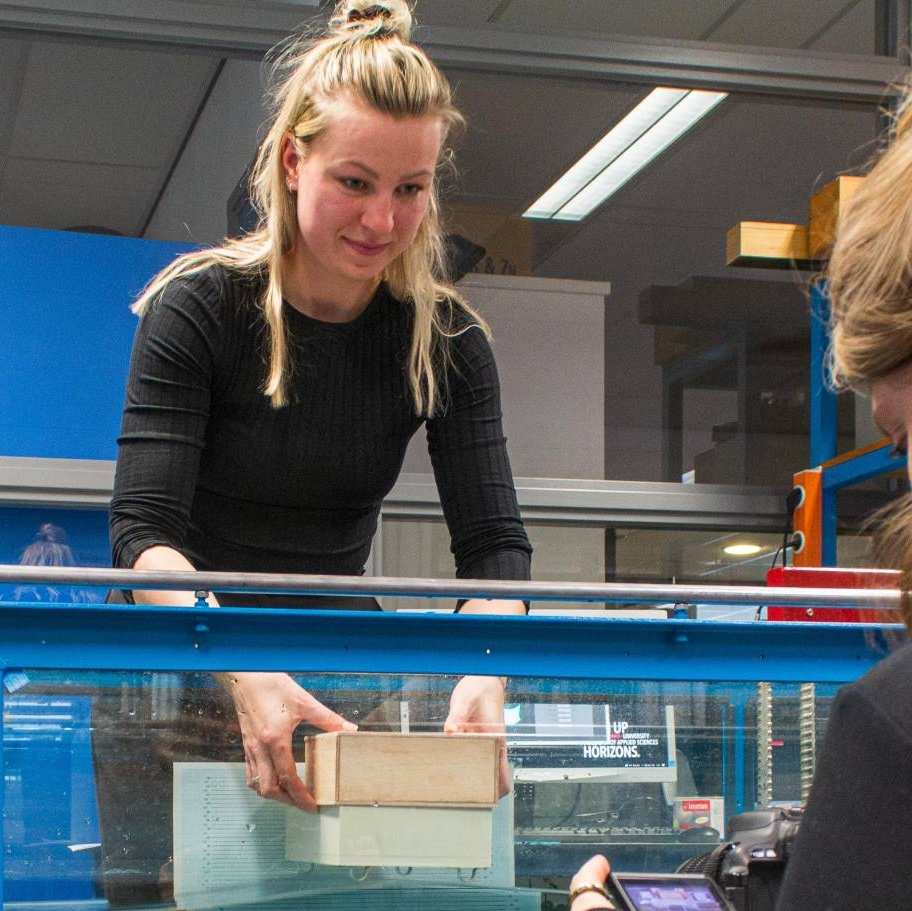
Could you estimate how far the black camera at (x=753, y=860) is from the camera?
1.07 metres

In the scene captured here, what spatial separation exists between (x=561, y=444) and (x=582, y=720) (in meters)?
2.42

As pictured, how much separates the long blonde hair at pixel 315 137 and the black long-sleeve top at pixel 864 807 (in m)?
0.94

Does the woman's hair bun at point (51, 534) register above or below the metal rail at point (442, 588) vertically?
above

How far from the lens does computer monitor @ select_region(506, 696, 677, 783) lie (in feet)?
3.86

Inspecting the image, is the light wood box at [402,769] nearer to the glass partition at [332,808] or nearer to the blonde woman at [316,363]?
the glass partition at [332,808]

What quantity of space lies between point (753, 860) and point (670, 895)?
0.10 m

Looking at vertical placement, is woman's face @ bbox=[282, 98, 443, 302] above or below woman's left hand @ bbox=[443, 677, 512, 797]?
above

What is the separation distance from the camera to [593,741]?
1196 millimetres

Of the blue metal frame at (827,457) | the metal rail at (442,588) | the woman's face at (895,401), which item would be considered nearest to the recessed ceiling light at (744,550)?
the blue metal frame at (827,457)

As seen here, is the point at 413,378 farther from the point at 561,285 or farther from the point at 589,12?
the point at 589,12

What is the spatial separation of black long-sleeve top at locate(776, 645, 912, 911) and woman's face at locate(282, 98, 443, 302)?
0.97 metres

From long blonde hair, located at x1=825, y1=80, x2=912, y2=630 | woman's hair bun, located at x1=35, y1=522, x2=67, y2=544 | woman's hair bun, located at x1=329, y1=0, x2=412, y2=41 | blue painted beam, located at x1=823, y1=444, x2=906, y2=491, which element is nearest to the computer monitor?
long blonde hair, located at x1=825, y1=80, x2=912, y2=630

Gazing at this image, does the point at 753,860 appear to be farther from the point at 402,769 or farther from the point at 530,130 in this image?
the point at 530,130

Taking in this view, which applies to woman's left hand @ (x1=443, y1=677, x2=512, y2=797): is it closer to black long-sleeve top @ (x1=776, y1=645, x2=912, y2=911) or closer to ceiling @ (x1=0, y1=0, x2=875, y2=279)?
black long-sleeve top @ (x1=776, y1=645, x2=912, y2=911)
